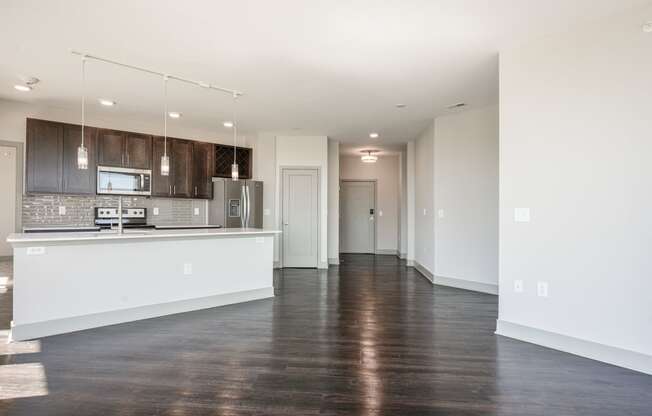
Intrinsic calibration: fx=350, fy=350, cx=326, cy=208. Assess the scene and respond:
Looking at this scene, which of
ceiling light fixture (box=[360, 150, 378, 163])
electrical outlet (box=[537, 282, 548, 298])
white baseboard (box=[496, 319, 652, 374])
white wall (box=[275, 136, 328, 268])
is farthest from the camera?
ceiling light fixture (box=[360, 150, 378, 163])

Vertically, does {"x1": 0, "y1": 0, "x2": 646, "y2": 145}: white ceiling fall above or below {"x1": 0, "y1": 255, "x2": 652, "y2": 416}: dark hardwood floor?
above

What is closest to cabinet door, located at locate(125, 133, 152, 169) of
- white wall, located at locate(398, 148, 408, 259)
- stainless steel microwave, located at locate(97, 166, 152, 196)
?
stainless steel microwave, located at locate(97, 166, 152, 196)

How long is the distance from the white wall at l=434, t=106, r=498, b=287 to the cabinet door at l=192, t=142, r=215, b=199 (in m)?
4.24

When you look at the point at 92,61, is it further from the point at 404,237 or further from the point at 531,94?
the point at 404,237

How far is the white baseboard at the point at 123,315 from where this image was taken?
3190 millimetres

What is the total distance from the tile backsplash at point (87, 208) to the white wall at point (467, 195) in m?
4.56

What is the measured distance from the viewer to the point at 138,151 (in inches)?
240

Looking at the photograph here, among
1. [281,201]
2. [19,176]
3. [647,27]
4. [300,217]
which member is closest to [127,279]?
[19,176]

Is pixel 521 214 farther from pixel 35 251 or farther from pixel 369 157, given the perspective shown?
pixel 369 157

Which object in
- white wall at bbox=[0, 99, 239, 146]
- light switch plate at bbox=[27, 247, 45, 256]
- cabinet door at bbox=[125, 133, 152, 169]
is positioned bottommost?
light switch plate at bbox=[27, 247, 45, 256]

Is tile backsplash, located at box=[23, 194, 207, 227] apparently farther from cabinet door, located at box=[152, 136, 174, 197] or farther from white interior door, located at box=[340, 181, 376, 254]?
white interior door, located at box=[340, 181, 376, 254]

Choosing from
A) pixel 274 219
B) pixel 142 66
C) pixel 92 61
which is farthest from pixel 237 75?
pixel 274 219

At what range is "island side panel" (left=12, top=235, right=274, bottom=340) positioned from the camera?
3.22m

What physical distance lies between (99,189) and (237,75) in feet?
10.8
